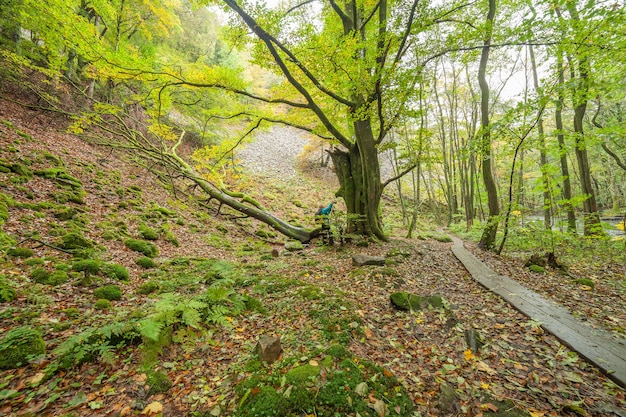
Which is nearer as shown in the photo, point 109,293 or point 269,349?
point 269,349

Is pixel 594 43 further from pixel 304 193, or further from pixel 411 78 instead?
pixel 304 193

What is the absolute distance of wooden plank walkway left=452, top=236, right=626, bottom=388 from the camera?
2885 mm

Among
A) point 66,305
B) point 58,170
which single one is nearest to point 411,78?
point 66,305

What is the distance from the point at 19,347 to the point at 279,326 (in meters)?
2.90

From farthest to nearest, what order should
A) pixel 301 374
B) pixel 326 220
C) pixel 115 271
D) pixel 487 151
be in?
pixel 326 220 < pixel 487 151 < pixel 115 271 < pixel 301 374

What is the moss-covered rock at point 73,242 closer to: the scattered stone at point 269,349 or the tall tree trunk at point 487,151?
the scattered stone at point 269,349

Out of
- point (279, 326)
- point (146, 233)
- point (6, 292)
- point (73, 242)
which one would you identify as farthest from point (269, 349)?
point (146, 233)

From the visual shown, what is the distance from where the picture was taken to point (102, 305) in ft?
13.0

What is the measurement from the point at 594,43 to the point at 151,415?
9.73 metres

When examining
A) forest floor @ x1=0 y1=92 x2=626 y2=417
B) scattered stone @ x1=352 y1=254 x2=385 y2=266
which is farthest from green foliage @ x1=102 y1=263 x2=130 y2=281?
scattered stone @ x1=352 y1=254 x2=385 y2=266

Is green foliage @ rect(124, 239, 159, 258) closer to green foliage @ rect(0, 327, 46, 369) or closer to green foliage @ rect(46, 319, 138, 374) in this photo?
green foliage @ rect(46, 319, 138, 374)

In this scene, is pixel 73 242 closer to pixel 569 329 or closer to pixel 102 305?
pixel 102 305

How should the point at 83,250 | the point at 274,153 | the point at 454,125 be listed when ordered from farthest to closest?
the point at 274,153 → the point at 454,125 → the point at 83,250

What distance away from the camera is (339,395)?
2.42 m
